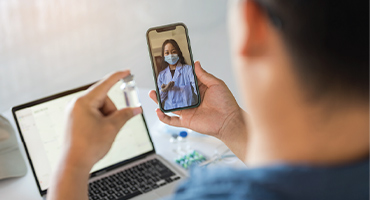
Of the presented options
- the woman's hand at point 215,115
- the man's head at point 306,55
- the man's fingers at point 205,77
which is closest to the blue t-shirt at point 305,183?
the man's head at point 306,55

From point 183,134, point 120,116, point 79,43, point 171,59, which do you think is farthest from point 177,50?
point 79,43

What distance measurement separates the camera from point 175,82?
3.41ft

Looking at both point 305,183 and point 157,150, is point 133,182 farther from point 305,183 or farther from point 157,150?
point 305,183

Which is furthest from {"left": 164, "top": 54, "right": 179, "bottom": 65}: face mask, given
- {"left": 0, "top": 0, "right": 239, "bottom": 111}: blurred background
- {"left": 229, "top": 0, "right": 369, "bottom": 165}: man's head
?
{"left": 0, "top": 0, "right": 239, "bottom": 111}: blurred background

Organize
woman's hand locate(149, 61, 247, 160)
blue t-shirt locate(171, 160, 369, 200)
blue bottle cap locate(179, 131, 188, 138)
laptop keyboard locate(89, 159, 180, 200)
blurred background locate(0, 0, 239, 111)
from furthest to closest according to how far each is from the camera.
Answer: blurred background locate(0, 0, 239, 111), blue bottle cap locate(179, 131, 188, 138), laptop keyboard locate(89, 159, 180, 200), woman's hand locate(149, 61, 247, 160), blue t-shirt locate(171, 160, 369, 200)

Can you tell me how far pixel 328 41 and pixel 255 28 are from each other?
0.23ft

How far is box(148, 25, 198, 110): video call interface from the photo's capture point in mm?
1033

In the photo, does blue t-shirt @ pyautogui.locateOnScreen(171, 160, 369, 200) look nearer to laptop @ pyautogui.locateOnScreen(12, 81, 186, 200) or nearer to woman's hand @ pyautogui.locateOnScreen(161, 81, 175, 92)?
woman's hand @ pyautogui.locateOnScreen(161, 81, 175, 92)

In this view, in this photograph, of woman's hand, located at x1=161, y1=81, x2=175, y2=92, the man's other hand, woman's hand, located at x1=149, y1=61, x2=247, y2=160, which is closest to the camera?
the man's other hand

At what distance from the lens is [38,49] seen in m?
2.61

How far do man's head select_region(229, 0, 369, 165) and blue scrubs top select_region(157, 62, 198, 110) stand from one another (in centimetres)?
60

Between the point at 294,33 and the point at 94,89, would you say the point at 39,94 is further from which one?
the point at 294,33

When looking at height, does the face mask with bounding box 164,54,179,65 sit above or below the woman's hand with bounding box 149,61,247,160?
above

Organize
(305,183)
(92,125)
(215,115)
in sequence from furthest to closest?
1. (215,115)
2. (92,125)
3. (305,183)
